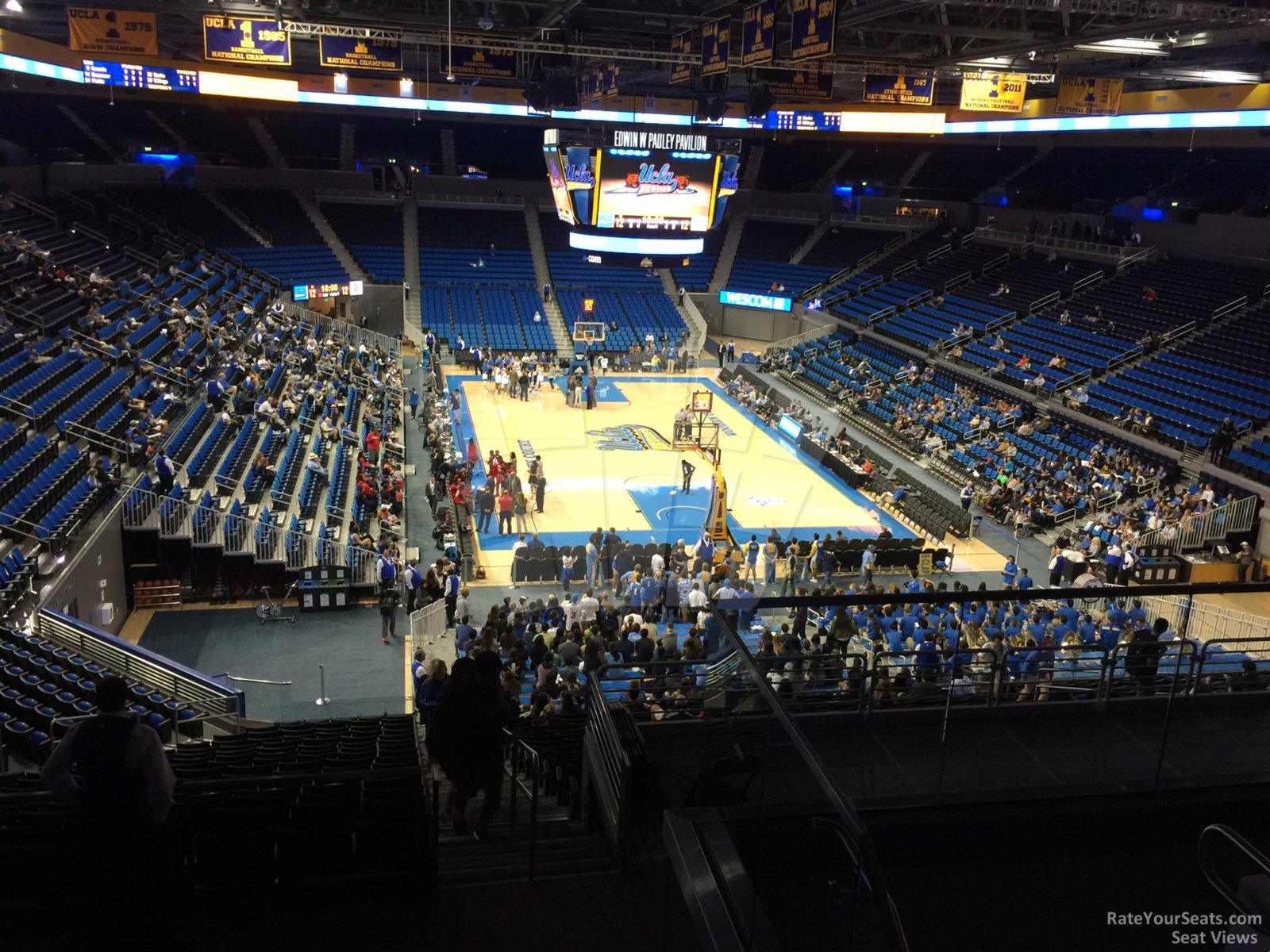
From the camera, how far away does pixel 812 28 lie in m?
15.1

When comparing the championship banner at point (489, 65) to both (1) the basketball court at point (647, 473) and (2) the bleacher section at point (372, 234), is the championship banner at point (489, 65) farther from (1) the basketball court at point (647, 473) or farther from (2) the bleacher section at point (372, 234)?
(2) the bleacher section at point (372, 234)

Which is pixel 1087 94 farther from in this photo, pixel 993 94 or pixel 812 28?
pixel 812 28

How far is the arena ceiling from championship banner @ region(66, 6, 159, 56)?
3282mm

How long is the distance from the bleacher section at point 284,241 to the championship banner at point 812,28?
90.4 feet

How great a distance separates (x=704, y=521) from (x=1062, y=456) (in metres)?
9.57

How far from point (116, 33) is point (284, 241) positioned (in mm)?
24003

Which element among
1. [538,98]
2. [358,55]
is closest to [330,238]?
[538,98]

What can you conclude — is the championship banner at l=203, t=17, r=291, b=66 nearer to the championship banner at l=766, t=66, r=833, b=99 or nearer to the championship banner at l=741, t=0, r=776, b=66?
the championship banner at l=741, t=0, r=776, b=66

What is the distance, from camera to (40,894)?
190 inches

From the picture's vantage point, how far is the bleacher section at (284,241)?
40219 mm

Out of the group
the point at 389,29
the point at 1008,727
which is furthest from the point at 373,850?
the point at 389,29

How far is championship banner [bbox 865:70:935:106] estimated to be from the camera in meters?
23.4

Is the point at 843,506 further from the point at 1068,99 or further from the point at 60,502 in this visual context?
the point at 60,502

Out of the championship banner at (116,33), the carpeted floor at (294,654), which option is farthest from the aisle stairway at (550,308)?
the carpeted floor at (294,654)
